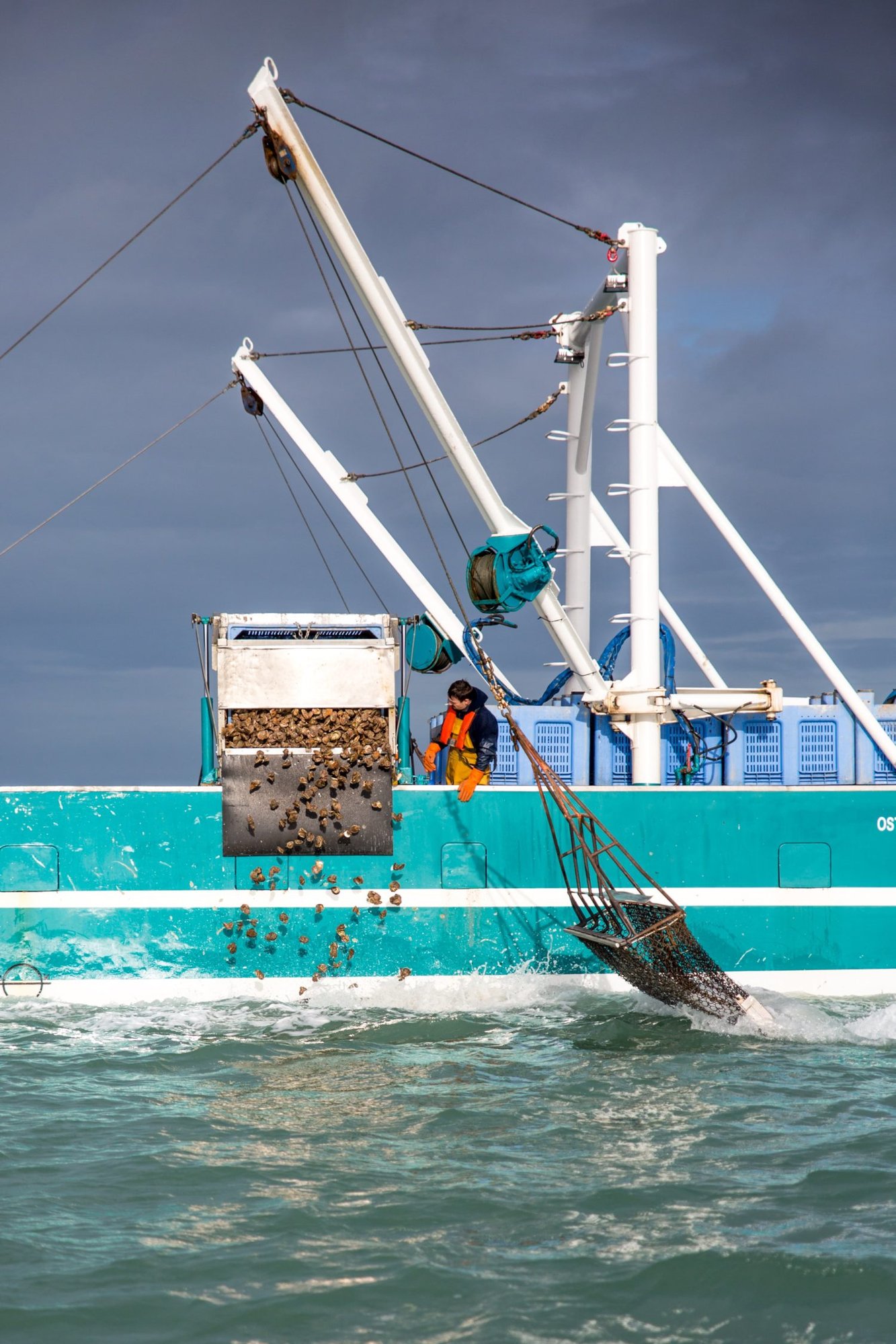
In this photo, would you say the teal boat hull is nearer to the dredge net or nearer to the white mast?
the dredge net

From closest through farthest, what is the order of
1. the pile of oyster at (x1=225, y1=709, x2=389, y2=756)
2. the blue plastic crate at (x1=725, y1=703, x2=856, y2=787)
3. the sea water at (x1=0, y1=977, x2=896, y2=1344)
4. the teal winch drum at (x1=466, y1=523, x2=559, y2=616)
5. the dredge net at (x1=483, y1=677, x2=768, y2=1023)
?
the sea water at (x1=0, y1=977, x2=896, y2=1344)
the dredge net at (x1=483, y1=677, x2=768, y2=1023)
the pile of oyster at (x1=225, y1=709, x2=389, y2=756)
the teal winch drum at (x1=466, y1=523, x2=559, y2=616)
the blue plastic crate at (x1=725, y1=703, x2=856, y2=787)

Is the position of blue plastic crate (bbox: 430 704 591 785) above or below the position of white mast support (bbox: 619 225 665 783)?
below

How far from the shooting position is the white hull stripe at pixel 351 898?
11477 millimetres

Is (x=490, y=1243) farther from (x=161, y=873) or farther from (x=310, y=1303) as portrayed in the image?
(x=161, y=873)

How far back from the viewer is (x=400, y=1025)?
10609mm

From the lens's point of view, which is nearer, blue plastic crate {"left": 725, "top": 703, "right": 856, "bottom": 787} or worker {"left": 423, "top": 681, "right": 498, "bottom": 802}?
worker {"left": 423, "top": 681, "right": 498, "bottom": 802}

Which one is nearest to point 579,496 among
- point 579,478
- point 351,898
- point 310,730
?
point 579,478

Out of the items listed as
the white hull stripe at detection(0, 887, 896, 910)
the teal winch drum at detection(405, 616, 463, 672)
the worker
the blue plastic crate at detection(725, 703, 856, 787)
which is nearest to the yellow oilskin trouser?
the worker

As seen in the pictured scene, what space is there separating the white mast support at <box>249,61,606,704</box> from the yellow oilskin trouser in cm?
163

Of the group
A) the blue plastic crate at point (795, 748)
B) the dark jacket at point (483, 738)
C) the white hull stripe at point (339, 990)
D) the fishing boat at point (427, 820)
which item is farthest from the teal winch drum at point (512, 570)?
the white hull stripe at point (339, 990)

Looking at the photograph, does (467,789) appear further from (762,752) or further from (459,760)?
(762,752)

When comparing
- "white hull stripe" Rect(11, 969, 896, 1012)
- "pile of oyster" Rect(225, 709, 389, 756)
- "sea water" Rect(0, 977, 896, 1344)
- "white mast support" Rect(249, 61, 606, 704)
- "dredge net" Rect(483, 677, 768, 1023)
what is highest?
"white mast support" Rect(249, 61, 606, 704)

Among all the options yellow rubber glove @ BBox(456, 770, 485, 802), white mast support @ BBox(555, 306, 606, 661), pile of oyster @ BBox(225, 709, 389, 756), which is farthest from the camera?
white mast support @ BBox(555, 306, 606, 661)

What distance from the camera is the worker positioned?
40.0 feet
